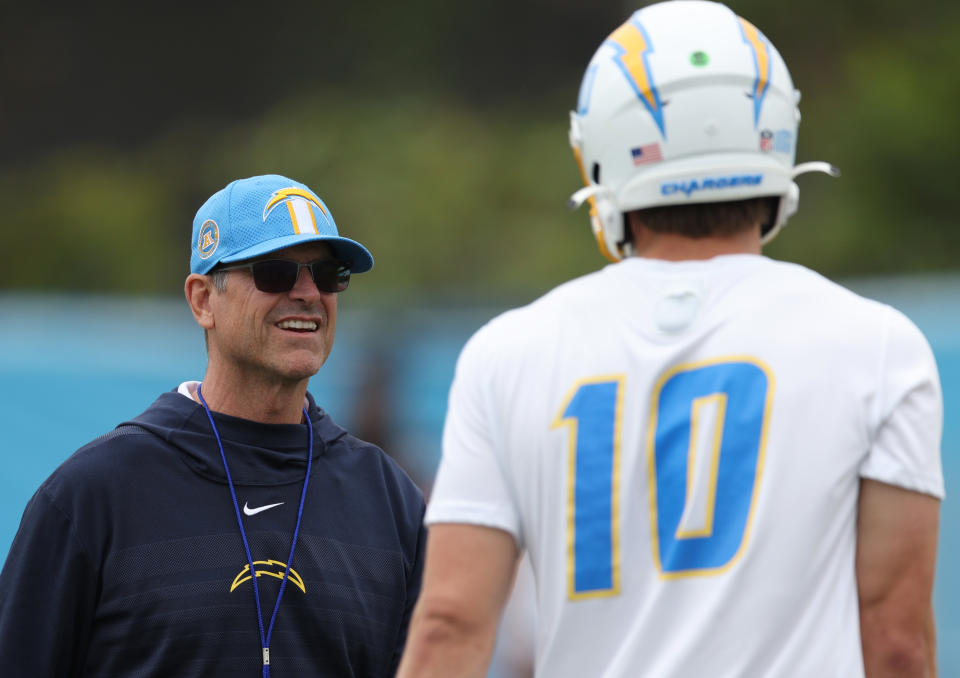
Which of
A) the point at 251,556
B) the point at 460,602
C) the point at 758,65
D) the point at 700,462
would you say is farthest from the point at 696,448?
the point at 251,556

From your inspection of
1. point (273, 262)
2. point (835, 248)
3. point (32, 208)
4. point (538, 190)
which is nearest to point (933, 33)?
point (835, 248)

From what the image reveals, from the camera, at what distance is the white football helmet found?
103 inches

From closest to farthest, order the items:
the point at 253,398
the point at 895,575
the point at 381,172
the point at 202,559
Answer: the point at 895,575 → the point at 202,559 → the point at 253,398 → the point at 381,172

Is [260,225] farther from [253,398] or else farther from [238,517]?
[238,517]

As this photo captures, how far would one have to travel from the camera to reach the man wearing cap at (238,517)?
3354 mm

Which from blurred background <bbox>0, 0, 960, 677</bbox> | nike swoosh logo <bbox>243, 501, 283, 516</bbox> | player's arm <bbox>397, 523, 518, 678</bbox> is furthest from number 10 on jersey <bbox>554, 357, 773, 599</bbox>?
blurred background <bbox>0, 0, 960, 677</bbox>

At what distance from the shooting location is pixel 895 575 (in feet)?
8.03

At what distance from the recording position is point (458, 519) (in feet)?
8.36

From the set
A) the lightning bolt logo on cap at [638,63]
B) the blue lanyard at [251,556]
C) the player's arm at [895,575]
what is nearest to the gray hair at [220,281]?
the blue lanyard at [251,556]

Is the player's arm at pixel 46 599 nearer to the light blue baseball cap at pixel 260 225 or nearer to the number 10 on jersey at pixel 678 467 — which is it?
the light blue baseball cap at pixel 260 225

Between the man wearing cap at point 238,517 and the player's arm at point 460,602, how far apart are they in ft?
3.35

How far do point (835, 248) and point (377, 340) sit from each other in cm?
1053

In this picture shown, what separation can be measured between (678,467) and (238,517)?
1.45m

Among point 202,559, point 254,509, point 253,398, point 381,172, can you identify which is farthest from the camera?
point 381,172
